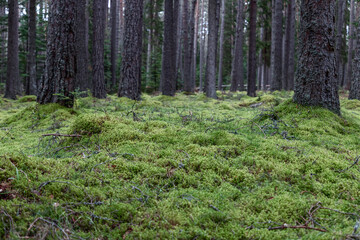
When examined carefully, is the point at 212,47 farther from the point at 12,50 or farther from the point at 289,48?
the point at 12,50

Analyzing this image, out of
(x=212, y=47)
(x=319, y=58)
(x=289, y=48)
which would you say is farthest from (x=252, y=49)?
(x=319, y=58)

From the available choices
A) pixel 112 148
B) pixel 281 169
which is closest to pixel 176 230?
pixel 281 169

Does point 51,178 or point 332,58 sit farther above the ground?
point 332,58

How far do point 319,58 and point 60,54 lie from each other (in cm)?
521

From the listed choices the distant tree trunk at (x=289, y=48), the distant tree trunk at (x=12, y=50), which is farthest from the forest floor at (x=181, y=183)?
the distant tree trunk at (x=289, y=48)

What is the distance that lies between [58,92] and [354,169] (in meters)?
5.64

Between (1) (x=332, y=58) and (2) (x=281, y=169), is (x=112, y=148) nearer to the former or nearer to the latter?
(2) (x=281, y=169)

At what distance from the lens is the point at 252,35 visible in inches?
542

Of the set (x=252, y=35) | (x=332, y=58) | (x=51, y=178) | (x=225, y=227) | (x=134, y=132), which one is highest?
(x=252, y=35)

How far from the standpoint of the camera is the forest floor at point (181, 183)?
6.74ft

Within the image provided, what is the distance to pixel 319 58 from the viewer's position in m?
4.88

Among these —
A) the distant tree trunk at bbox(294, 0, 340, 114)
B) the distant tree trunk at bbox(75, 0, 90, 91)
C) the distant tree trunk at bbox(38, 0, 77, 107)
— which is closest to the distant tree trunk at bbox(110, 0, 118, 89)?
the distant tree trunk at bbox(75, 0, 90, 91)

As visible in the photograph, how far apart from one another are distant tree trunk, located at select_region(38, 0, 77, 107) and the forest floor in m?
1.80

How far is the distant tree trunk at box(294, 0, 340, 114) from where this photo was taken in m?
4.88
